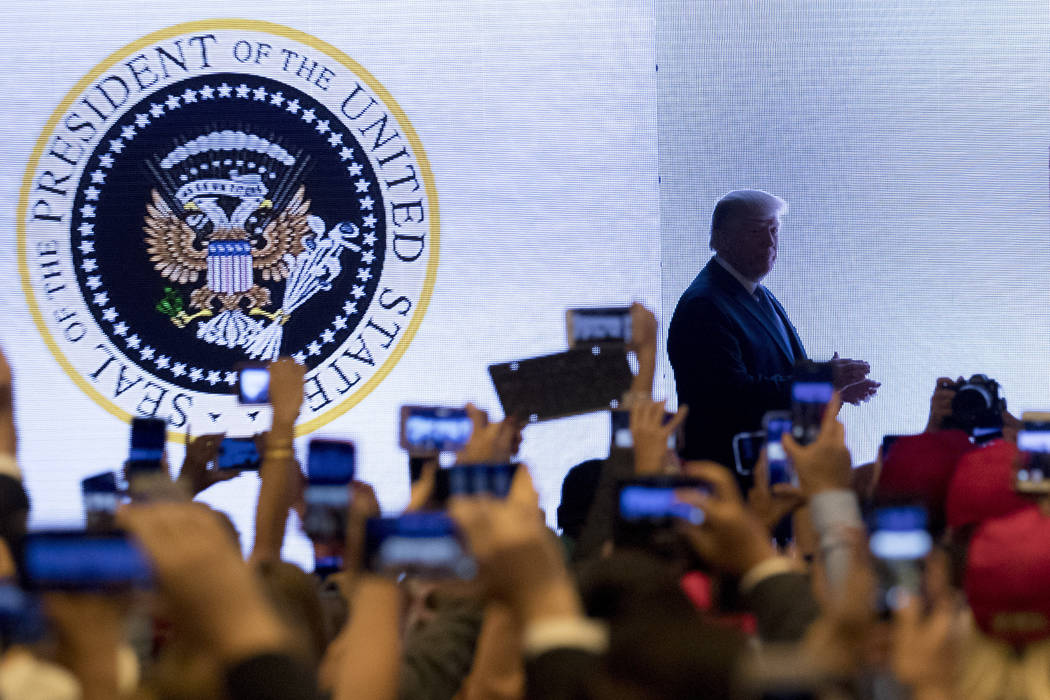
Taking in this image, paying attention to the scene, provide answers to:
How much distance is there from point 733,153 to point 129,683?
4.03 meters

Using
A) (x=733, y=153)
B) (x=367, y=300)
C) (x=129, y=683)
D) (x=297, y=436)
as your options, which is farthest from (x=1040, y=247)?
(x=129, y=683)

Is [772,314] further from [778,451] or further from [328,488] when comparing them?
[328,488]

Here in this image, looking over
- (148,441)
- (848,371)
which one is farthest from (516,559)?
(848,371)

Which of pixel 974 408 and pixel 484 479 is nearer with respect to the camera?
pixel 484 479

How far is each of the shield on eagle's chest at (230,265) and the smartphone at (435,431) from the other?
8.30 ft

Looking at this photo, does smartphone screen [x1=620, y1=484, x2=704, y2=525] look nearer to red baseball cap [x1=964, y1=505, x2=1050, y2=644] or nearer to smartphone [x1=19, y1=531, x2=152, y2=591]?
red baseball cap [x1=964, y1=505, x2=1050, y2=644]

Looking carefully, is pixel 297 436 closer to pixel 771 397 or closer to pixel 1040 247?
pixel 771 397

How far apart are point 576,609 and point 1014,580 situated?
0.68m

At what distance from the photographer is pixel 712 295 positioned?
4.57 meters

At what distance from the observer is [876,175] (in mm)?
4941

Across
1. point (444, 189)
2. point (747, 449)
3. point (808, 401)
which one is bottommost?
point (747, 449)

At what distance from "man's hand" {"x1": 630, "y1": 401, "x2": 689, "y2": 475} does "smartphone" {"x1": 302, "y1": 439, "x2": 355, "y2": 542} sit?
2.23ft

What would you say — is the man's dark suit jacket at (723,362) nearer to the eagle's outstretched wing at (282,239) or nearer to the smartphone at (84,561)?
the eagle's outstretched wing at (282,239)

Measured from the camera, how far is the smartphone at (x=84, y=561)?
3.31ft
